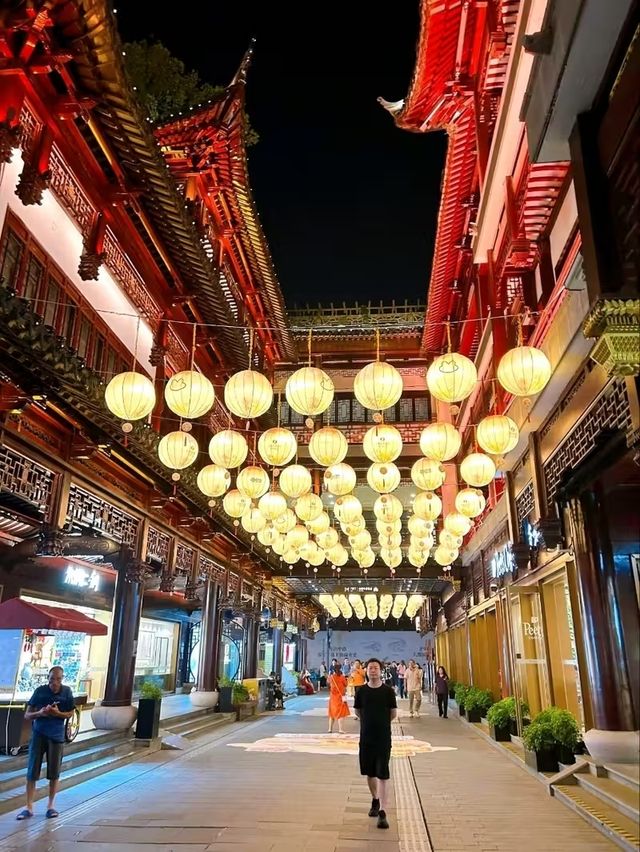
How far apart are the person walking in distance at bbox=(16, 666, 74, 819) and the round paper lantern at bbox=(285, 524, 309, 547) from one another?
753 centimetres

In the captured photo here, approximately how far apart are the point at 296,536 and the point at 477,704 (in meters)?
5.95

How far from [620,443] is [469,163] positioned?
26.8 ft

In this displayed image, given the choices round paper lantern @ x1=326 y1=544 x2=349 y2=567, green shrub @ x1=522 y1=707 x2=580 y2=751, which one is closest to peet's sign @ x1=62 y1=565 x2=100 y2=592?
round paper lantern @ x1=326 y1=544 x2=349 y2=567

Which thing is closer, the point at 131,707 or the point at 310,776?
the point at 310,776

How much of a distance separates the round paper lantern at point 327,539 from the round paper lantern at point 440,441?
6.00m

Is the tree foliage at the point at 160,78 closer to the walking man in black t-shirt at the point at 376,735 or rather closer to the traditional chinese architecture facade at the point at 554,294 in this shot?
the traditional chinese architecture facade at the point at 554,294

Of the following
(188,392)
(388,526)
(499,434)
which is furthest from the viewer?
(388,526)

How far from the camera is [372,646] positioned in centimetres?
3856

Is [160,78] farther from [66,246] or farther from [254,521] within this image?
[254,521]

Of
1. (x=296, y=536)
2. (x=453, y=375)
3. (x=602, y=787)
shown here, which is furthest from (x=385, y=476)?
(x=602, y=787)

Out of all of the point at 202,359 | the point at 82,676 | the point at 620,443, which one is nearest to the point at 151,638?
the point at 82,676

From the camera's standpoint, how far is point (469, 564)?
18031mm

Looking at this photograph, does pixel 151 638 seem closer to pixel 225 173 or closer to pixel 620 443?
pixel 225 173

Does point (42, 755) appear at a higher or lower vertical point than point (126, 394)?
lower
